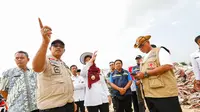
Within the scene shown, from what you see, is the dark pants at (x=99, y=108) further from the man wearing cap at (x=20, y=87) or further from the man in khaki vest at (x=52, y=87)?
the man in khaki vest at (x=52, y=87)

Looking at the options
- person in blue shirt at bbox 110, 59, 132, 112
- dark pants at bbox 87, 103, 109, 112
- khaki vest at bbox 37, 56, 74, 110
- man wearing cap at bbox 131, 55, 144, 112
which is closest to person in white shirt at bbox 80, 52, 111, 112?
dark pants at bbox 87, 103, 109, 112

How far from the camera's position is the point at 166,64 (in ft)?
9.48

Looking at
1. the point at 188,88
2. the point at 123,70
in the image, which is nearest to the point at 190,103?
the point at 188,88

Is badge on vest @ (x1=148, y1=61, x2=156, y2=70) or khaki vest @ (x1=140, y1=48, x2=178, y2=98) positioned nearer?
khaki vest @ (x1=140, y1=48, x2=178, y2=98)

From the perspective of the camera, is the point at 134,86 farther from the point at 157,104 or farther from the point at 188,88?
the point at 188,88

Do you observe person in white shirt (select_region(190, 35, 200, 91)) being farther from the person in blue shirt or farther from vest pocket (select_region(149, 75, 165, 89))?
vest pocket (select_region(149, 75, 165, 89))

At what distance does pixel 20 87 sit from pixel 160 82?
2410mm

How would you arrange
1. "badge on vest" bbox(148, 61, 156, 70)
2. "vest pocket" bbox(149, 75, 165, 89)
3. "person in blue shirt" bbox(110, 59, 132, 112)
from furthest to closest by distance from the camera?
"person in blue shirt" bbox(110, 59, 132, 112) < "badge on vest" bbox(148, 61, 156, 70) < "vest pocket" bbox(149, 75, 165, 89)

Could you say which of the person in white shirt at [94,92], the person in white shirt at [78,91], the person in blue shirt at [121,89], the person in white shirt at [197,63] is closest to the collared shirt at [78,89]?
the person in white shirt at [78,91]

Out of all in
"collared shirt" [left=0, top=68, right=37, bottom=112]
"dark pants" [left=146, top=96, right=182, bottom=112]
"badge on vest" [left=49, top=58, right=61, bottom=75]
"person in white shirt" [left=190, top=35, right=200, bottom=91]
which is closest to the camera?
"badge on vest" [left=49, top=58, right=61, bottom=75]

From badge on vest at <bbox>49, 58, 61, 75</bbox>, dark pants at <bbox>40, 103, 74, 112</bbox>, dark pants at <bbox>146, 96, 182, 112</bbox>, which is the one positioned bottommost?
dark pants at <bbox>146, 96, 182, 112</bbox>

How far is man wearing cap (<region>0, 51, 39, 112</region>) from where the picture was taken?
3.14 metres

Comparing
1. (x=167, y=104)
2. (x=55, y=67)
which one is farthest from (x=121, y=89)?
(x=55, y=67)

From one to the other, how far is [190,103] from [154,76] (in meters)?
5.58
